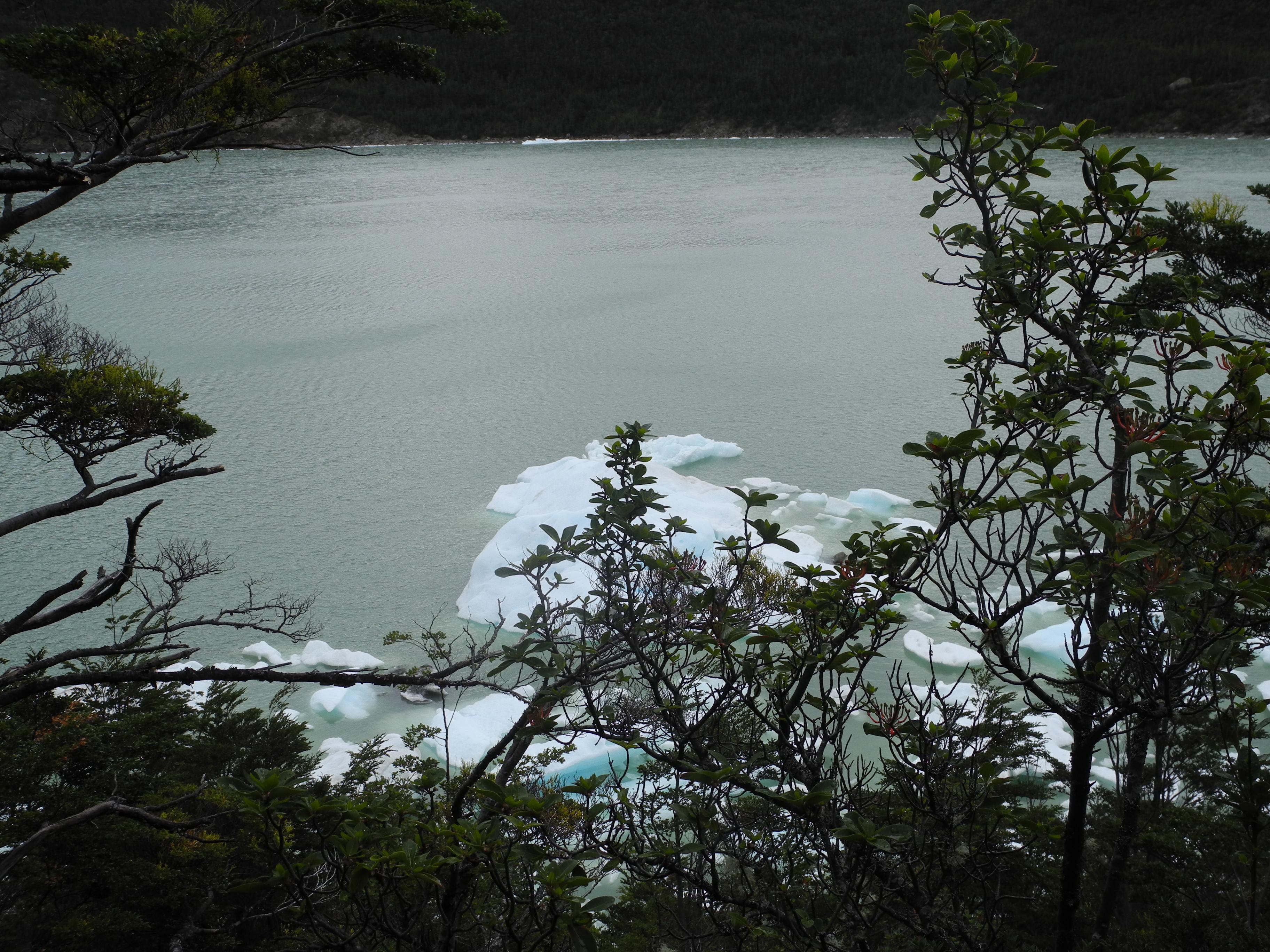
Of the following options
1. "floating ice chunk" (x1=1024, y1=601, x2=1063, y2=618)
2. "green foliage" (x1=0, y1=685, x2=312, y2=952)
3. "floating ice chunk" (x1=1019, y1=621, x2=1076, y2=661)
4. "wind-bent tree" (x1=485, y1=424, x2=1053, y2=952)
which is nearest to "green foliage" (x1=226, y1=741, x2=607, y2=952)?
"wind-bent tree" (x1=485, y1=424, x2=1053, y2=952)

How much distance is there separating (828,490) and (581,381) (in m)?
4.28

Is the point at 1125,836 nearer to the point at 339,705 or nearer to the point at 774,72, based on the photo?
the point at 339,705

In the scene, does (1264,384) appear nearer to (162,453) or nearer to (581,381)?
(581,381)

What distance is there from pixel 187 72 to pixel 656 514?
513cm

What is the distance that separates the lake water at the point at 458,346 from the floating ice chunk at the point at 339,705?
19cm

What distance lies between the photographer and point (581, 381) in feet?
40.7

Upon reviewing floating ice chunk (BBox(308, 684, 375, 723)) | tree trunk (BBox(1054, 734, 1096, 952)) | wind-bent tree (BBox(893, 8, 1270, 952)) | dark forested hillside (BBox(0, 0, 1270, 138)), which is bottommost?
floating ice chunk (BBox(308, 684, 375, 723))

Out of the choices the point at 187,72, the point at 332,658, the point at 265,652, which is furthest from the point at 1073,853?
the point at 265,652

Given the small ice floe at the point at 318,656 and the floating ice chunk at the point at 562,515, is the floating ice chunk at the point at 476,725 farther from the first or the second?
the small ice floe at the point at 318,656

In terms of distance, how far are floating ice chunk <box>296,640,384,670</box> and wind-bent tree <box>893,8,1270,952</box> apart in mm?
5437

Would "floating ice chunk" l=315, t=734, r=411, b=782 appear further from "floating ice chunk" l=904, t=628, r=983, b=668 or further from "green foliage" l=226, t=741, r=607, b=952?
"green foliage" l=226, t=741, r=607, b=952

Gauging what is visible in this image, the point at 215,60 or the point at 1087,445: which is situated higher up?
the point at 215,60

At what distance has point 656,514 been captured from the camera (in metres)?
8.19

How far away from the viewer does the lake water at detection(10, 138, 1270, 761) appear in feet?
29.1
